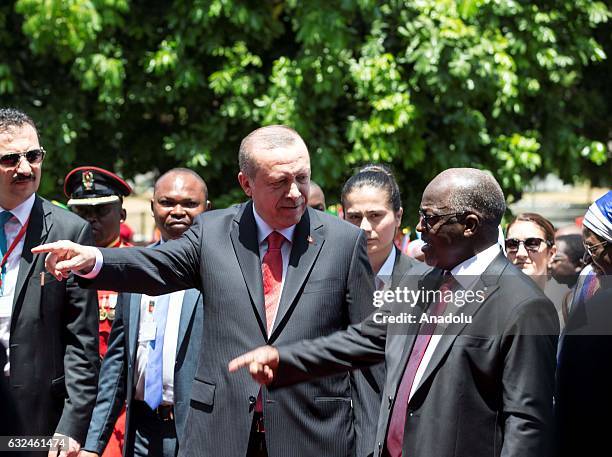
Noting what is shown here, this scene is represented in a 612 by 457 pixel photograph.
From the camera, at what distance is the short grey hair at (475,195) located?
3770mm

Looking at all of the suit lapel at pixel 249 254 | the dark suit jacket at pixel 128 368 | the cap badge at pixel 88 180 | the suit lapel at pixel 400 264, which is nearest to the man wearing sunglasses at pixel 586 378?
the suit lapel at pixel 249 254

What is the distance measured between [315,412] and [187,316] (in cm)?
121

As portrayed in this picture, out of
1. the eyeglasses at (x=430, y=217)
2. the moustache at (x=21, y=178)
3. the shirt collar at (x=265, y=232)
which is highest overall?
the moustache at (x=21, y=178)

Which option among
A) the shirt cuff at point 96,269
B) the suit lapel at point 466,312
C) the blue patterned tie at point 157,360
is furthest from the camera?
the blue patterned tie at point 157,360

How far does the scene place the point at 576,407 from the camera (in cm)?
344

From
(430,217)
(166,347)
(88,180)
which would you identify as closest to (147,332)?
(166,347)

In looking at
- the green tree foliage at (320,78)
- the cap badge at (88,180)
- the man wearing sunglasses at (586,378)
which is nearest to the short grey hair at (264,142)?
the man wearing sunglasses at (586,378)

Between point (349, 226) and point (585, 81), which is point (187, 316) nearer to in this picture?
point (349, 226)

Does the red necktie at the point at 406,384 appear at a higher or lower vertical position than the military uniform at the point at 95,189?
lower

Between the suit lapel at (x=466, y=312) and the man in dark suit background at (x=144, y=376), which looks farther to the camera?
the man in dark suit background at (x=144, y=376)

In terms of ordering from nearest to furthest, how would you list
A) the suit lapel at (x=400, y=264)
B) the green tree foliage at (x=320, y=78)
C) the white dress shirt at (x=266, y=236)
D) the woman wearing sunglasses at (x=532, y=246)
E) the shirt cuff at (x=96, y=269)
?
the shirt cuff at (x=96, y=269) < the white dress shirt at (x=266, y=236) < the suit lapel at (x=400, y=264) < the woman wearing sunglasses at (x=532, y=246) < the green tree foliage at (x=320, y=78)

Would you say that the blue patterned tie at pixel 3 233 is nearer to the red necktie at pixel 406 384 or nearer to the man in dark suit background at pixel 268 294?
the man in dark suit background at pixel 268 294

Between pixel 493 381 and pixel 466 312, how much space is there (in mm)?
264

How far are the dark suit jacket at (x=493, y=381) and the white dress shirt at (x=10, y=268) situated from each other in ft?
6.86
